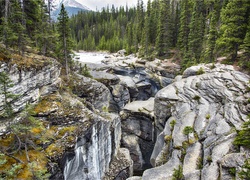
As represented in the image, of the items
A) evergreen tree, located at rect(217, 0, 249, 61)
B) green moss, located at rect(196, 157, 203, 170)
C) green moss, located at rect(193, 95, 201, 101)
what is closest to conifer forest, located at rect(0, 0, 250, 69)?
evergreen tree, located at rect(217, 0, 249, 61)

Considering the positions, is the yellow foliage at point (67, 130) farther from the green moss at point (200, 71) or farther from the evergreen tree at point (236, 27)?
the evergreen tree at point (236, 27)

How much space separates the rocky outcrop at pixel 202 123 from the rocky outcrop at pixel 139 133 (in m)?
4.34

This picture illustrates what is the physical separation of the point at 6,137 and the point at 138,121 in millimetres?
21241

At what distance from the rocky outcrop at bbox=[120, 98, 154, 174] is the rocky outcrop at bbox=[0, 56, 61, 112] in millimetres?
15219

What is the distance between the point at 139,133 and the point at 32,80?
20.2m

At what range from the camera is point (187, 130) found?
16.0m

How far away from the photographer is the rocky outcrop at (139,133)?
29.0 m

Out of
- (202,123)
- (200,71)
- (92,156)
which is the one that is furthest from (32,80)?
(200,71)

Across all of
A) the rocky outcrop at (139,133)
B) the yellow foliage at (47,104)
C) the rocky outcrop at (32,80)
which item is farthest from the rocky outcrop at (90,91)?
the yellow foliage at (47,104)

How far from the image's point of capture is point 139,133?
30766 mm

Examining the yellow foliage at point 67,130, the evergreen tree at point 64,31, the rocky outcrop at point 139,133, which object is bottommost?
the rocky outcrop at point 139,133

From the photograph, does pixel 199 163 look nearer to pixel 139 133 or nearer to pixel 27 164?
pixel 27 164

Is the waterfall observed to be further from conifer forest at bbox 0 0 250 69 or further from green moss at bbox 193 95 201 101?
conifer forest at bbox 0 0 250 69

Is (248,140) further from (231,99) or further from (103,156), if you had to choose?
(103,156)
